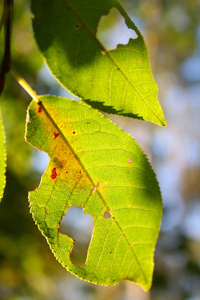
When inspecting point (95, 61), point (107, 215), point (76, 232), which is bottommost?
point (76, 232)

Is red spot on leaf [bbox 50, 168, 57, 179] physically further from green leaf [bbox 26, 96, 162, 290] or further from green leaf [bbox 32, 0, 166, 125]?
green leaf [bbox 32, 0, 166, 125]

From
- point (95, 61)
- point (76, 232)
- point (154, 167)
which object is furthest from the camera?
point (154, 167)

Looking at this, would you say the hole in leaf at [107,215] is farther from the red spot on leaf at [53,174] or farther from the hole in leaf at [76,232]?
the hole in leaf at [76,232]

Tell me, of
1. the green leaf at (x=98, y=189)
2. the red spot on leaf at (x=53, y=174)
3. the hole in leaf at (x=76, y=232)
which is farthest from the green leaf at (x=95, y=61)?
the hole in leaf at (x=76, y=232)

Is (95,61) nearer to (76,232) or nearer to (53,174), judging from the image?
(53,174)

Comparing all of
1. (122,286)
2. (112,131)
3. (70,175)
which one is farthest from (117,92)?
(122,286)

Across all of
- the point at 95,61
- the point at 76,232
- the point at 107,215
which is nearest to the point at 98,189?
the point at 107,215
